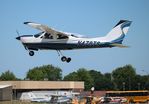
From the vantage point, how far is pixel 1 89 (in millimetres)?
97250

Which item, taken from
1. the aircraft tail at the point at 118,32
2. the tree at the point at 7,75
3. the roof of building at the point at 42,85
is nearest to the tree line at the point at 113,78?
the tree at the point at 7,75

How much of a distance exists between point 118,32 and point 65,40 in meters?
5.11

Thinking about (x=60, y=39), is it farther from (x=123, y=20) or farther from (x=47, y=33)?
(x=123, y=20)

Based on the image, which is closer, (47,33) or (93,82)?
(47,33)

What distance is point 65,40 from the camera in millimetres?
38812

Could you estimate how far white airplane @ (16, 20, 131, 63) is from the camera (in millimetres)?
38188

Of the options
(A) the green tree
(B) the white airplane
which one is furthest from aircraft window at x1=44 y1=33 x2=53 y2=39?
(A) the green tree

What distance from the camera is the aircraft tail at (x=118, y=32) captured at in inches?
1537

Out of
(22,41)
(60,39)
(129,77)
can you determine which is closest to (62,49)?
(60,39)

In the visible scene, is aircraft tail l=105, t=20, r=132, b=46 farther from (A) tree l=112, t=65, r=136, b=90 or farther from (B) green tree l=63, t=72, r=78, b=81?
(B) green tree l=63, t=72, r=78, b=81

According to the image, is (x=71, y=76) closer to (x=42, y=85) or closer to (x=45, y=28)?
(x=42, y=85)

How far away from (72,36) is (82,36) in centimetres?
93

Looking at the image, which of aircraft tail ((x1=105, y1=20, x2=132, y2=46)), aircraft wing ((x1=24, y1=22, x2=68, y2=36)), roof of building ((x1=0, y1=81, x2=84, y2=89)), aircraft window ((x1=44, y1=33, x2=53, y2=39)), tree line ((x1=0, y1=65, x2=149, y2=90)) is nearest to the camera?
aircraft tail ((x1=105, y1=20, x2=132, y2=46))

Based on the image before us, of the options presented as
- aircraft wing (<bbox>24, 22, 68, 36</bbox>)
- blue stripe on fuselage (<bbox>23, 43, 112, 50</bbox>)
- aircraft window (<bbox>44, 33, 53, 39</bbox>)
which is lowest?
blue stripe on fuselage (<bbox>23, 43, 112, 50</bbox>)
